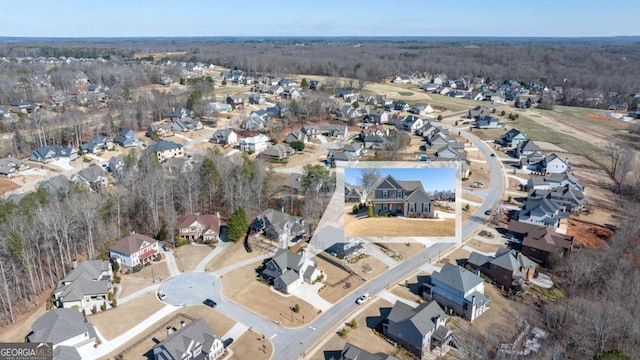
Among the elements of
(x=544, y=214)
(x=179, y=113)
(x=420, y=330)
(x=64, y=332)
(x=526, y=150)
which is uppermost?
(x=179, y=113)

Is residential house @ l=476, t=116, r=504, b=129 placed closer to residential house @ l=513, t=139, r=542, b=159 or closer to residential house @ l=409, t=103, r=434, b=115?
residential house @ l=409, t=103, r=434, b=115

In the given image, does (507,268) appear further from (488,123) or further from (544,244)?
(488,123)

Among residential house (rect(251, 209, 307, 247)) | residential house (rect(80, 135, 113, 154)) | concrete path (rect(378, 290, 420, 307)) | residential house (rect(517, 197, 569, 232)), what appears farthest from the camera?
residential house (rect(80, 135, 113, 154))

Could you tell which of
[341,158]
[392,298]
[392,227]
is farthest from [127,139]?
[392,298]

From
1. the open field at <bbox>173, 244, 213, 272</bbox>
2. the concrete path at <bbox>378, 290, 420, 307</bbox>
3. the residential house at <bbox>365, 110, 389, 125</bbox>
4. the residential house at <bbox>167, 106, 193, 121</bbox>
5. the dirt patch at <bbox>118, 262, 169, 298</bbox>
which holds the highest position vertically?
the residential house at <bbox>167, 106, 193, 121</bbox>

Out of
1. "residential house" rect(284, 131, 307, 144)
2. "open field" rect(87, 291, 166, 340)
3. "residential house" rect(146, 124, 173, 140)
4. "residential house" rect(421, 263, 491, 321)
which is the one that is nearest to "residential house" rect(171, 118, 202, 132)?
"residential house" rect(146, 124, 173, 140)

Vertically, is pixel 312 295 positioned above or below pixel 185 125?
below
